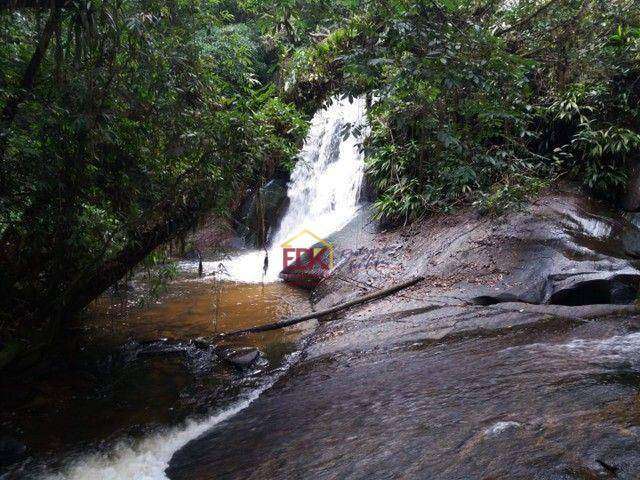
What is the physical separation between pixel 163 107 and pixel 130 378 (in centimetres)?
336

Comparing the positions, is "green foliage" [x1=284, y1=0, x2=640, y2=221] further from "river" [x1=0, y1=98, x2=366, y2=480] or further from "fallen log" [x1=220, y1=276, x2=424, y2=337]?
"fallen log" [x1=220, y1=276, x2=424, y2=337]

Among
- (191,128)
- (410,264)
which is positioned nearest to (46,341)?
(191,128)

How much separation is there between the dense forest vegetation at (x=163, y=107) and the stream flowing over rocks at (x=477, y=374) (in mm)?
1990

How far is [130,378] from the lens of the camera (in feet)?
19.0

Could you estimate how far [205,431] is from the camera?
460 centimetres

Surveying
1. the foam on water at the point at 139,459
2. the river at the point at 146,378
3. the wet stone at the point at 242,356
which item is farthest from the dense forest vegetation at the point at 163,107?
the wet stone at the point at 242,356

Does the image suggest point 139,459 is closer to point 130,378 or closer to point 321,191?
point 130,378

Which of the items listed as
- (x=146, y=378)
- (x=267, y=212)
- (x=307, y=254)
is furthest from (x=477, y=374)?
(x=267, y=212)

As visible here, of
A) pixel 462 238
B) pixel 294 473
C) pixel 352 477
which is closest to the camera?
pixel 352 477

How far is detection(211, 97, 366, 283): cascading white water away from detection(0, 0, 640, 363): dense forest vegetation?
5746 mm

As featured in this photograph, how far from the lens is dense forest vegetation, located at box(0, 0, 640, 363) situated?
367cm

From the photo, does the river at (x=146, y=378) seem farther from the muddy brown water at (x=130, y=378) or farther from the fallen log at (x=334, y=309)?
the fallen log at (x=334, y=309)

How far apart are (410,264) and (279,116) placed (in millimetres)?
4022

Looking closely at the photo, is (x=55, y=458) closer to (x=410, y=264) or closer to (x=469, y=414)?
(x=469, y=414)
